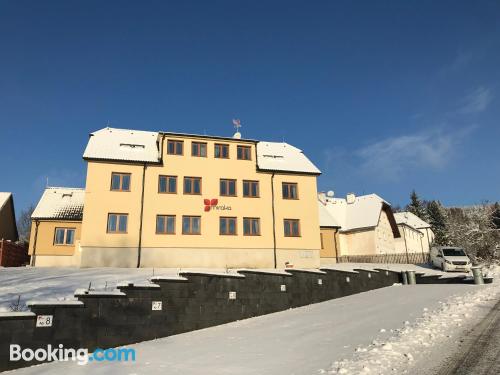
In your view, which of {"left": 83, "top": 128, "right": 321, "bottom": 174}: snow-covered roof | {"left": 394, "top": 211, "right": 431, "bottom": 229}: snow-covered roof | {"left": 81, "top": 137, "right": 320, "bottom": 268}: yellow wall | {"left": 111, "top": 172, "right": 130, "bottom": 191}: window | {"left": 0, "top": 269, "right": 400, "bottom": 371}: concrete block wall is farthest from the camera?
{"left": 394, "top": 211, "right": 431, "bottom": 229}: snow-covered roof

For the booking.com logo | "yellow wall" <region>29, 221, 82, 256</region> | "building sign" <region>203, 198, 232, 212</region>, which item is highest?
"building sign" <region>203, 198, 232, 212</region>

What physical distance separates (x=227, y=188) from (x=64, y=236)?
1401cm

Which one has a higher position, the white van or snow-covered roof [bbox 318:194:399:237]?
snow-covered roof [bbox 318:194:399:237]

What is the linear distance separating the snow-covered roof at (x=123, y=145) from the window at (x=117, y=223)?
13.7ft

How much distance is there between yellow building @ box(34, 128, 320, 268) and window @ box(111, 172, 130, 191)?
0.07 m

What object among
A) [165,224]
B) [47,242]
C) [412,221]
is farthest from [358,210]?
[47,242]

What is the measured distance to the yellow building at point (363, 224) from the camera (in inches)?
1737

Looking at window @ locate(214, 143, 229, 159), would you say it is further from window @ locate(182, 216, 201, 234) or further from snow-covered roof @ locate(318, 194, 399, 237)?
snow-covered roof @ locate(318, 194, 399, 237)

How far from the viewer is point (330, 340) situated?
10078mm

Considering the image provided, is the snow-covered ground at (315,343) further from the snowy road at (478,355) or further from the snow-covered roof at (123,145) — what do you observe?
the snow-covered roof at (123,145)

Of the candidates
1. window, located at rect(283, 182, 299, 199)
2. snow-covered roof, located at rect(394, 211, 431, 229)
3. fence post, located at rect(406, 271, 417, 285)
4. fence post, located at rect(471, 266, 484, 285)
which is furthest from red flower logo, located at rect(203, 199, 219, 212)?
snow-covered roof, located at rect(394, 211, 431, 229)

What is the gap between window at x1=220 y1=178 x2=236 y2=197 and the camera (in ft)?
94.8

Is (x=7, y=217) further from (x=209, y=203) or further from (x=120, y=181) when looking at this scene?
(x=209, y=203)

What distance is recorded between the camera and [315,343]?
989 centimetres
